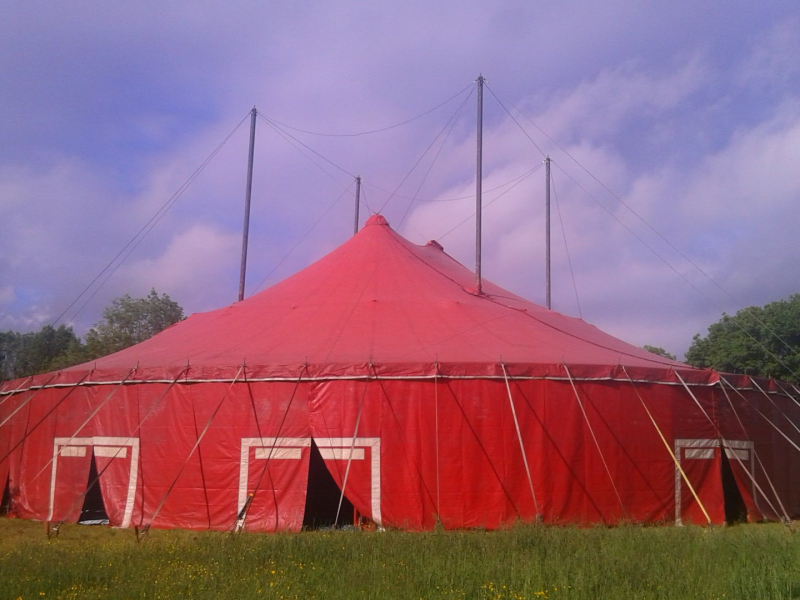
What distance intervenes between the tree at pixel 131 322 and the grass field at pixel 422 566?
20199 millimetres

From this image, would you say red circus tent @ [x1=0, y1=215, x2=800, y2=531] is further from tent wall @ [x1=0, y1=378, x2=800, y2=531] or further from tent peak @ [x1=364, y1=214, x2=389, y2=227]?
tent peak @ [x1=364, y1=214, x2=389, y2=227]

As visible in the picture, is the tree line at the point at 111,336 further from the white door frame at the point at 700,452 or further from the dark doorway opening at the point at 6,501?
the white door frame at the point at 700,452

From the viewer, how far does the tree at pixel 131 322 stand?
27250 mm

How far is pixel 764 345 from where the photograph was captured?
29031mm

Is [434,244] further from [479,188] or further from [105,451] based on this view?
[105,451]

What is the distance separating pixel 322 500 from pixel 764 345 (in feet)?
76.0

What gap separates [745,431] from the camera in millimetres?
10977

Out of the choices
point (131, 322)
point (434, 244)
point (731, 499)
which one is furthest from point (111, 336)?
point (731, 499)

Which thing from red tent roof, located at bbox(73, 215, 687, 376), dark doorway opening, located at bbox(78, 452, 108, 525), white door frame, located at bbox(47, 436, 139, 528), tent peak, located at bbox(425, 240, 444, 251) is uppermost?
tent peak, located at bbox(425, 240, 444, 251)

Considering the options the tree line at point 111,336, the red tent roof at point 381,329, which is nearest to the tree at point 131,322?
the tree line at point 111,336

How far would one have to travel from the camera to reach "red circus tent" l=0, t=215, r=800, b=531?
9766mm

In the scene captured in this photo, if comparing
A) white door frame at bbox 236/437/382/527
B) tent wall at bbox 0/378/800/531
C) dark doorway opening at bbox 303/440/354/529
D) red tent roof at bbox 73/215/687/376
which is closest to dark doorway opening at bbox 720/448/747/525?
tent wall at bbox 0/378/800/531

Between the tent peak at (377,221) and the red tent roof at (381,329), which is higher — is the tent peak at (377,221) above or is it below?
above

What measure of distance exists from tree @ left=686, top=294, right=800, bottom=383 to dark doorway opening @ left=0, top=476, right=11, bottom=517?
25344 mm
